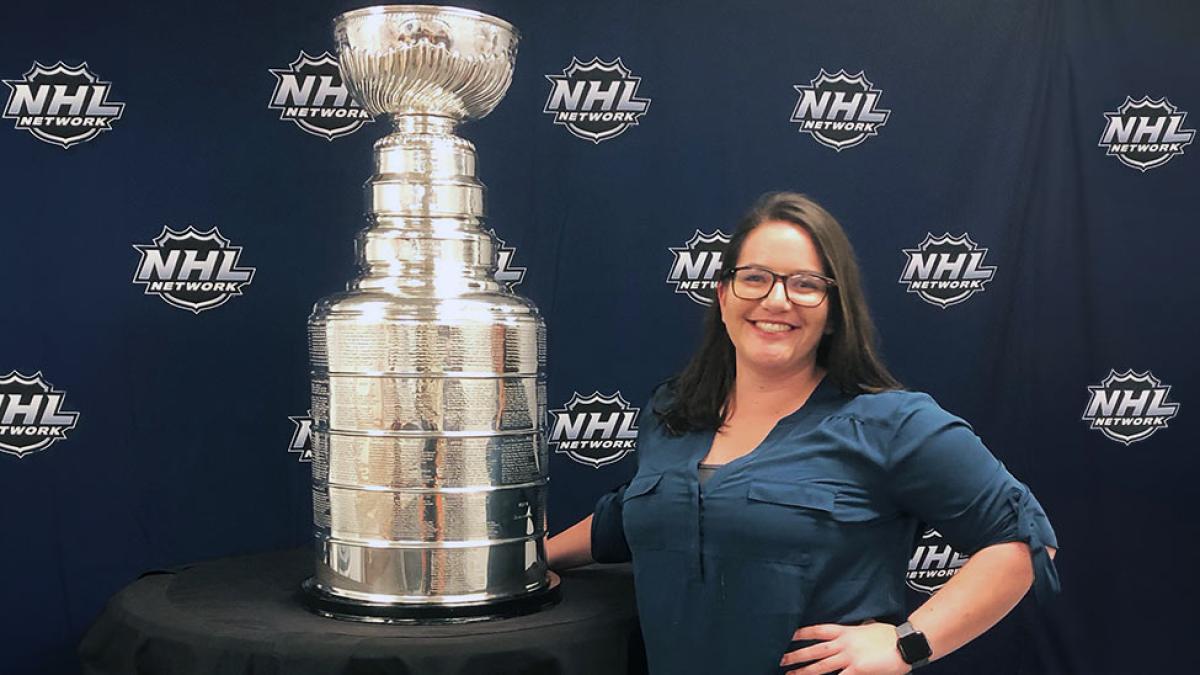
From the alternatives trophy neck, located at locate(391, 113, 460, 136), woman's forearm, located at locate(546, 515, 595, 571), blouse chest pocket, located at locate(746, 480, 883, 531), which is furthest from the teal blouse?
trophy neck, located at locate(391, 113, 460, 136)

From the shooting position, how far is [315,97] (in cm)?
302

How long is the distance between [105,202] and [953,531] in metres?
2.26

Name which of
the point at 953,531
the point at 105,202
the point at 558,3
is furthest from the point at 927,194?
the point at 105,202

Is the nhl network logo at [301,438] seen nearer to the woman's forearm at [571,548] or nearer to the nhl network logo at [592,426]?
the nhl network logo at [592,426]

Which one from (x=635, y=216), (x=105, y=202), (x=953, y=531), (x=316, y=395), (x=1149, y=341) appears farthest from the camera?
(x=1149, y=341)

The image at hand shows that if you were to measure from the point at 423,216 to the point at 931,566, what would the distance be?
6.64 ft

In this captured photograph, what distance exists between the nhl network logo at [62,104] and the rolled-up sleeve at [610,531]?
1.68 m

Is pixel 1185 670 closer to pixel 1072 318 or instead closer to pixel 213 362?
pixel 1072 318

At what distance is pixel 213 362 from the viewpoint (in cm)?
301

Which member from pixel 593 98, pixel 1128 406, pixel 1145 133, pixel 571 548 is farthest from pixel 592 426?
pixel 1145 133

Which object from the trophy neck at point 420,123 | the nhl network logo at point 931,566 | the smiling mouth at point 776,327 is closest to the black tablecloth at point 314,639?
the smiling mouth at point 776,327

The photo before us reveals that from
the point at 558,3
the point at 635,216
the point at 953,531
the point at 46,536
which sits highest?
the point at 558,3

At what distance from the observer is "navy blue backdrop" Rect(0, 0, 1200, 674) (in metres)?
2.95

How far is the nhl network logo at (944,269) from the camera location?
3265 mm
